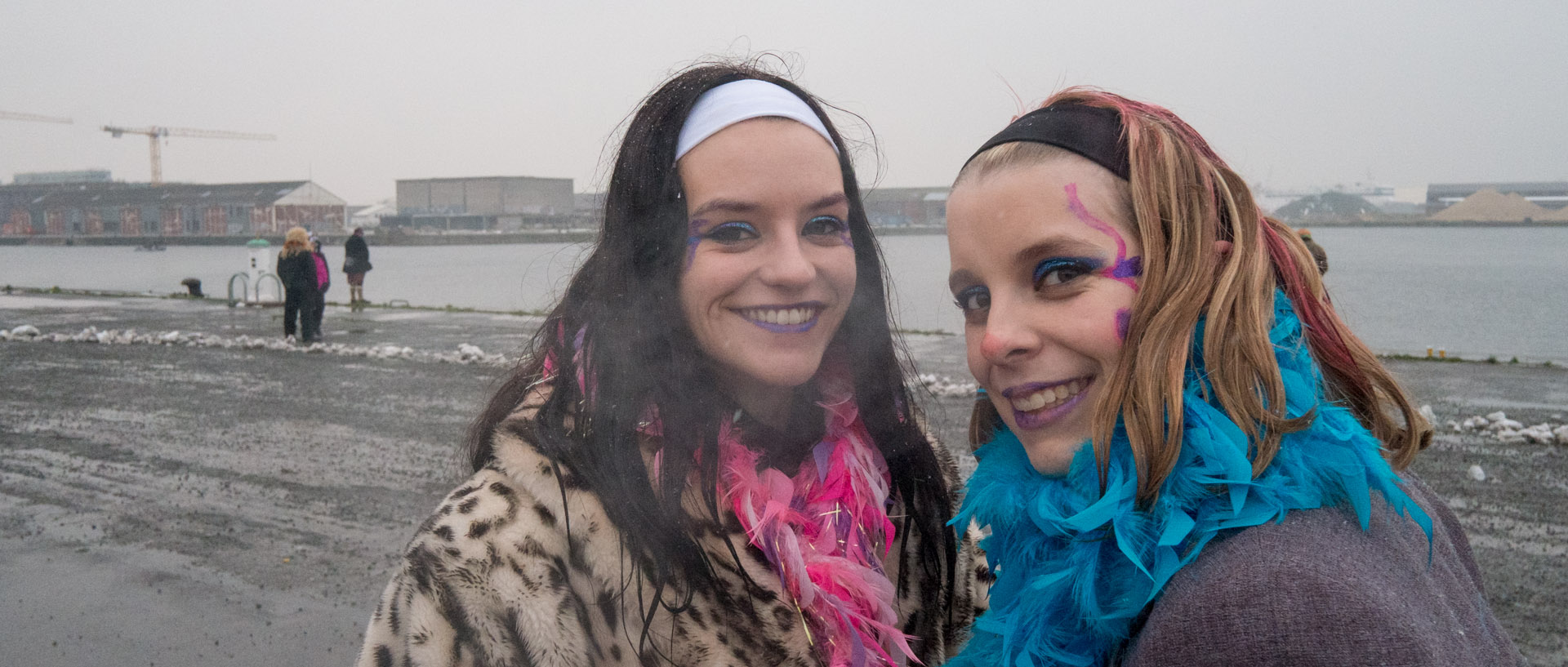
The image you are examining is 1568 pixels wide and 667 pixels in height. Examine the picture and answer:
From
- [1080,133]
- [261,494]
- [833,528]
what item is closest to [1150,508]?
[1080,133]

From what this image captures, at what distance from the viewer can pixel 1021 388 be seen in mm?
1484

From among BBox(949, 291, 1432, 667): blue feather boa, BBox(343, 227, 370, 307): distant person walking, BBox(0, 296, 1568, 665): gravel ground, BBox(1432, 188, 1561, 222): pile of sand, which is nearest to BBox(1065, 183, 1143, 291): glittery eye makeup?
BBox(949, 291, 1432, 667): blue feather boa

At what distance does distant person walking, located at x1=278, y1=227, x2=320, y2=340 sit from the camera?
13.8 meters

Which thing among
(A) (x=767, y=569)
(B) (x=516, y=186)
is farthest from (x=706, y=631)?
(B) (x=516, y=186)

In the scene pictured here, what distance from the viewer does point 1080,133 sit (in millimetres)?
1495

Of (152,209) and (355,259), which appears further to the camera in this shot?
(152,209)

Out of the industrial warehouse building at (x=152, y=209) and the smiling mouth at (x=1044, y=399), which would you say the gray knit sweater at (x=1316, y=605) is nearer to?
the smiling mouth at (x=1044, y=399)

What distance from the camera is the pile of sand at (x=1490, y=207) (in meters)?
76.4

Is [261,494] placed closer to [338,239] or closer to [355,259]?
[355,259]

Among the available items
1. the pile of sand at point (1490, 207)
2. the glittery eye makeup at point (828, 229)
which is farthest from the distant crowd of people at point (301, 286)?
the pile of sand at point (1490, 207)

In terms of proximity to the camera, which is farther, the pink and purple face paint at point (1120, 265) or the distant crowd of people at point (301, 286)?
the distant crowd of people at point (301, 286)

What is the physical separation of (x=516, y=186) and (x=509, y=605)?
66.4m

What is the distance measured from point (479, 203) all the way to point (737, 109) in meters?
74.0

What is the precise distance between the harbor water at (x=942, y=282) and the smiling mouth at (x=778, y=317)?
0.55 meters
